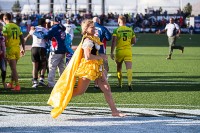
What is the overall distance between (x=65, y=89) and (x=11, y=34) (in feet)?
16.8

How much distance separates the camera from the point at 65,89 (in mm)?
10594

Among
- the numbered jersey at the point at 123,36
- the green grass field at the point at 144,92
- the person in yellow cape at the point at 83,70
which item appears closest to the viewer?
the person in yellow cape at the point at 83,70

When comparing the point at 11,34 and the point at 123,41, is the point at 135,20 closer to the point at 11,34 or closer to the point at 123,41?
the point at 123,41

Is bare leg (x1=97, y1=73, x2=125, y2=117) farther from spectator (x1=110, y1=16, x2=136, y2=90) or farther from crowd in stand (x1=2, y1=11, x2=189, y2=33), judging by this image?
crowd in stand (x1=2, y1=11, x2=189, y2=33)

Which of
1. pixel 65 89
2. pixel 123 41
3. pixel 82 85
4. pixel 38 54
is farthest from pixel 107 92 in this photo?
pixel 38 54

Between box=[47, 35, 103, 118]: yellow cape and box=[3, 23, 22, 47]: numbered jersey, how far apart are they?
16.0 feet

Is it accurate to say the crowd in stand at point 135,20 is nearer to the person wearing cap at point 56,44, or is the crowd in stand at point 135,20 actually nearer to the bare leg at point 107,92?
the person wearing cap at point 56,44

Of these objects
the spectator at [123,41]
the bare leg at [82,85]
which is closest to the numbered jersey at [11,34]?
the spectator at [123,41]

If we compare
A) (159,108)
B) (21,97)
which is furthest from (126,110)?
(21,97)

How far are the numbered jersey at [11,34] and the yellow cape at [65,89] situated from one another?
4863 mm

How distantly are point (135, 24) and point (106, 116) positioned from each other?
58.6 meters

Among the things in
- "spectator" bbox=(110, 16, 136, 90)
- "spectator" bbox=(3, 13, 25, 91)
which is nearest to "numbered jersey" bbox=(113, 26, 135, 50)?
"spectator" bbox=(110, 16, 136, 90)

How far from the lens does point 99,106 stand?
40.6 feet

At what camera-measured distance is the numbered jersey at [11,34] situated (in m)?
15.3
